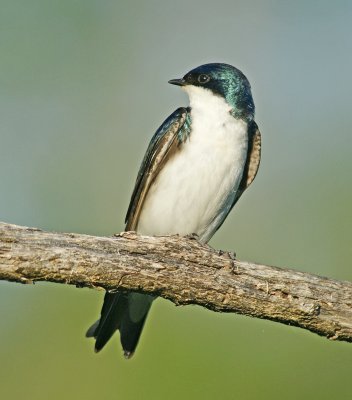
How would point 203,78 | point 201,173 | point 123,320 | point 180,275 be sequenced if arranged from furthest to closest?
point 203,78
point 123,320
point 201,173
point 180,275

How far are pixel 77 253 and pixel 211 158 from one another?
1.11m

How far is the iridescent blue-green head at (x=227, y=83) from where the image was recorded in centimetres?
368

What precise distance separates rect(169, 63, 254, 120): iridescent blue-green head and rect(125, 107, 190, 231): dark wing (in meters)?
0.18

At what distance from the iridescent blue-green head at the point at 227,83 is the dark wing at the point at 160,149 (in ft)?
0.60

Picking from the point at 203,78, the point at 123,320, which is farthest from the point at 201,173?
→ the point at 123,320

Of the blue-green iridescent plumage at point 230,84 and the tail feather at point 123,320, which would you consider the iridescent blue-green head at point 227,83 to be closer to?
the blue-green iridescent plumage at point 230,84

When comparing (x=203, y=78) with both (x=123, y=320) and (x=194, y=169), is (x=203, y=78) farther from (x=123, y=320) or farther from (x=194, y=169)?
(x=123, y=320)

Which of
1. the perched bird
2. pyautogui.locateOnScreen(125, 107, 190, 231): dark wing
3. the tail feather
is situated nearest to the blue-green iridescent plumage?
the perched bird

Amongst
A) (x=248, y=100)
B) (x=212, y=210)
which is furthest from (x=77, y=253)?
(x=248, y=100)

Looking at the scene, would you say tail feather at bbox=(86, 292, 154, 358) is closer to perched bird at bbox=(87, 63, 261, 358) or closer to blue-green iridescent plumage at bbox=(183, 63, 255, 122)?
perched bird at bbox=(87, 63, 261, 358)

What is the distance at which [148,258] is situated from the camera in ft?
8.77

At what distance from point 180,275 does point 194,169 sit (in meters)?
0.90

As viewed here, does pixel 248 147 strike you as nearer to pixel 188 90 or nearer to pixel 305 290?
pixel 188 90

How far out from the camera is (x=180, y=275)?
8.87 feet
